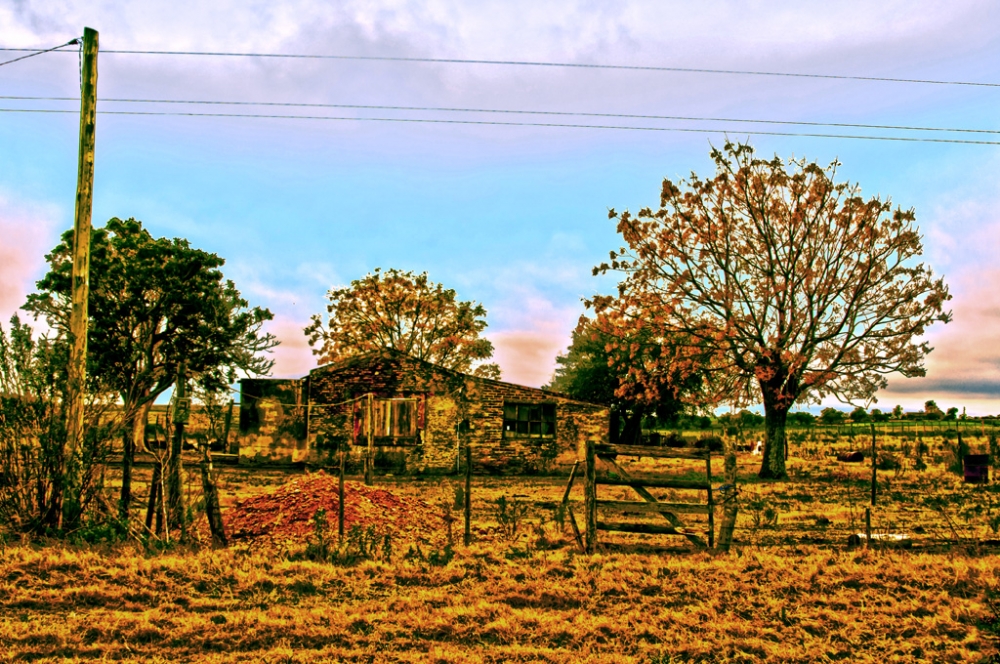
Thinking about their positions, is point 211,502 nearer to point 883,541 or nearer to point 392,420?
point 883,541

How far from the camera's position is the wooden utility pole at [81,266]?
433 inches

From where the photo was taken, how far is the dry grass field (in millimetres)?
7203

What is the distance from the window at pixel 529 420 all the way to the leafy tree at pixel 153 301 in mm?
16870

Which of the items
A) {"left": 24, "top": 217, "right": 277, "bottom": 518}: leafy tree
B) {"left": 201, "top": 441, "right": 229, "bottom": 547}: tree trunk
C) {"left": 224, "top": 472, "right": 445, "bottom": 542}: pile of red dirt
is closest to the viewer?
{"left": 201, "top": 441, "right": 229, "bottom": 547}: tree trunk


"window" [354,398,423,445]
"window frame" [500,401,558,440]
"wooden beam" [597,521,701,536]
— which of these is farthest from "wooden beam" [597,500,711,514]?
"window frame" [500,401,558,440]

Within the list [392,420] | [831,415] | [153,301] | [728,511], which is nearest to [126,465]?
[728,511]

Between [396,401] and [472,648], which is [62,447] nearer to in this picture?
[472,648]

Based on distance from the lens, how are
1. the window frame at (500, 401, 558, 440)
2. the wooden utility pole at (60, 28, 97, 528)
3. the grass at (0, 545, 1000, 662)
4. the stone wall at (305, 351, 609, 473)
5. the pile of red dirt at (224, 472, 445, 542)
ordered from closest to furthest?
the grass at (0, 545, 1000, 662), the wooden utility pole at (60, 28, 97, 528), the pile of red dirt at (224, 472, 445, 542), the stone wall at (305, 351, 609, 473), the window frame at (500, 401, 558, 440)

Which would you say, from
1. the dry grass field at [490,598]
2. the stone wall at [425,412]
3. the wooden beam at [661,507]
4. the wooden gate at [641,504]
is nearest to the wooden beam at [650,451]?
the wooden gate at [641,504]

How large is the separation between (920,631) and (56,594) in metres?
9.27

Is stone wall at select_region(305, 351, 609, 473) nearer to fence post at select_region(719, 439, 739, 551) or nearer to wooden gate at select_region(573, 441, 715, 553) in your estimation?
wooden gate at select_region(573, 441, 715, 553)

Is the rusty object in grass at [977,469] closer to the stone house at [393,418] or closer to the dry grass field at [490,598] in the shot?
the dry grass field at [490,598]

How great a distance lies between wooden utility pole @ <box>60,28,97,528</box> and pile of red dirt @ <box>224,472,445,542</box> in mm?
2678

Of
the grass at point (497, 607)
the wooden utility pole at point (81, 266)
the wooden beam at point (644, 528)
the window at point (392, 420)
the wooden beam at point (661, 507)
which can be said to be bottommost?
the grass at point (497, 607)
